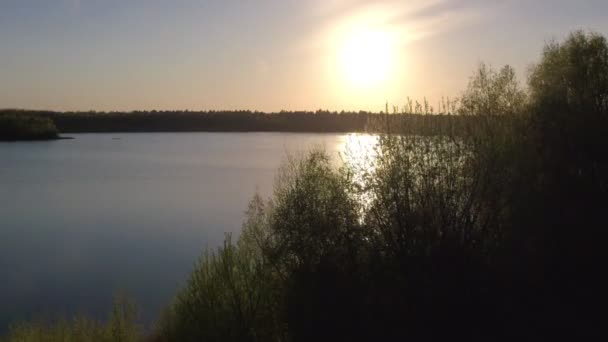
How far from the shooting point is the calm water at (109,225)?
16.2m

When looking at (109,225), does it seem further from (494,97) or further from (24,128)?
(24,128)

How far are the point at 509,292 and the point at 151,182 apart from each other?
27804 mm

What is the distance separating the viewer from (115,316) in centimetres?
1210

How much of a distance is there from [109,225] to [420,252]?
52.0 feet

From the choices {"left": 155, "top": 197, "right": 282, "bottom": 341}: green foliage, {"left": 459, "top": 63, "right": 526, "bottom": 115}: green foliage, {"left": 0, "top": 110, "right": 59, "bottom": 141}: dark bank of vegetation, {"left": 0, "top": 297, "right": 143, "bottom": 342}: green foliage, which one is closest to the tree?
{"left": 459, "top": 63, "right": 526, "bottom": 115}: green foliage

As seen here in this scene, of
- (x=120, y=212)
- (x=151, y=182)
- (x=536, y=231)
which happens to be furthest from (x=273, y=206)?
(x=151, y=182)

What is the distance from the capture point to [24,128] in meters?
74.7

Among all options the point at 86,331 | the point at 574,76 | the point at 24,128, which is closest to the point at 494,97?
the point at 574,76

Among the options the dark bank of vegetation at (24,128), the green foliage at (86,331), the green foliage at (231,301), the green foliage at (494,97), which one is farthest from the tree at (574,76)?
the dark bank of vegetation at (24,128)

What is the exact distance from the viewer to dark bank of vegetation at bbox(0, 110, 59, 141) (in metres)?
74.0

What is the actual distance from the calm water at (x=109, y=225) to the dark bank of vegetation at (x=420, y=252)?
5.54 feet

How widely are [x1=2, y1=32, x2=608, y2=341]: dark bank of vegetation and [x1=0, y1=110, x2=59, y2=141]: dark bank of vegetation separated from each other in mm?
69065

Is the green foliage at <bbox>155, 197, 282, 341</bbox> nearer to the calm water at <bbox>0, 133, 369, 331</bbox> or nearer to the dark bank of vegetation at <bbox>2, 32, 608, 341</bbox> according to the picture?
the dark bank of vegetation at <bbox>2, 32, 608, 341</bbox>

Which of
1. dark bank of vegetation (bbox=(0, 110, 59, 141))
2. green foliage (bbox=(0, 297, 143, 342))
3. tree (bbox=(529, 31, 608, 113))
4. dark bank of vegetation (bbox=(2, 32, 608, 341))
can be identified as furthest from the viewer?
dark bank of vegetation (bbox=(0, 110, 59, 141))
